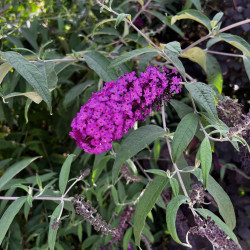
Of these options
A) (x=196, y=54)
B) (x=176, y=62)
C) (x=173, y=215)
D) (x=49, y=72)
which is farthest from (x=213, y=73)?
(x=173, y=215)

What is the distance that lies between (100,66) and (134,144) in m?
0.32

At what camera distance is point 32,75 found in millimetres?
947

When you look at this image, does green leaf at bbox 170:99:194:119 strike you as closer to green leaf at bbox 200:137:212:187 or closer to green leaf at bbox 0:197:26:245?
green leaf at bbox 200:137:212:187

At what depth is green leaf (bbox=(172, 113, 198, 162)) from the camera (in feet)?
3.08

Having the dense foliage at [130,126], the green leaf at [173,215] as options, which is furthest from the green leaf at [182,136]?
the green leaf at [173,215]

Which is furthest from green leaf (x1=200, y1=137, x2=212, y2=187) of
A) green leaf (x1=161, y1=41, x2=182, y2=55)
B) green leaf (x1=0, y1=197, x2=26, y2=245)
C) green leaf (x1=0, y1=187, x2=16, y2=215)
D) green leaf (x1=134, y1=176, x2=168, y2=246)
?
green leaf (x1=0, y1=187, x2=16, y2=215)

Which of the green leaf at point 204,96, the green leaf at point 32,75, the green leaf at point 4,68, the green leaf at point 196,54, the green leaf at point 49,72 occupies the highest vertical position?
the green leaf at point 32,75

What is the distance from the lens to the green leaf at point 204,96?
3.10 feet

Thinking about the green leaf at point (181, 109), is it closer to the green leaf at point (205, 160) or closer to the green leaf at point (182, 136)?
the green leaf at point (182, 136)

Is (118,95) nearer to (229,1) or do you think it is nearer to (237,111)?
(237,111)

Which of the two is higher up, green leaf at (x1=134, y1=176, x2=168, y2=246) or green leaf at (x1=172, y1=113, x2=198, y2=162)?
green leaf at (x1=172, y1=113, x2=198, y2=162)

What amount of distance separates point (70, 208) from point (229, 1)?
3.90 feet

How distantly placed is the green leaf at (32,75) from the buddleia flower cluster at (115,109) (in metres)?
0.13

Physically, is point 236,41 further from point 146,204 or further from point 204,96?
point 146,204
